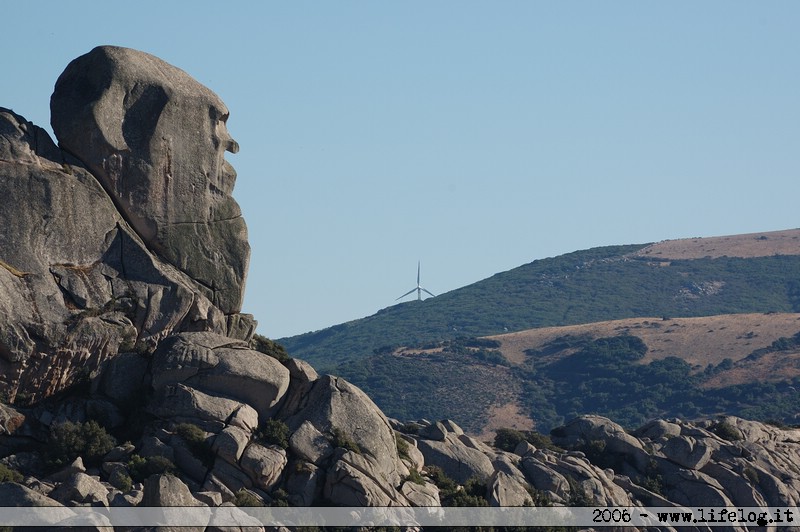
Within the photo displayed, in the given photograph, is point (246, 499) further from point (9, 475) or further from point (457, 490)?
point (457, 490)

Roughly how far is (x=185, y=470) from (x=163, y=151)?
13.8 m

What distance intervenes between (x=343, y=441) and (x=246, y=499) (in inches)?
216

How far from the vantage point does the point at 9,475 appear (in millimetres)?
51125

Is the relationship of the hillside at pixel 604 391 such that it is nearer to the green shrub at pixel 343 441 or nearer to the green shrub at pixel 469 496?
the green shrub at pixel 469 496

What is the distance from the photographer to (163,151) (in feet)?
196

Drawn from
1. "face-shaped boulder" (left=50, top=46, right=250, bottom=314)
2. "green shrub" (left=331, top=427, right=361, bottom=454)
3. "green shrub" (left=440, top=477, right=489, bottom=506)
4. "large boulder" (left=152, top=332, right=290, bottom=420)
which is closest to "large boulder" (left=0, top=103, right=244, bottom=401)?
"face-shaped boulder" (left=50, top=46, right=250, bottom=314)

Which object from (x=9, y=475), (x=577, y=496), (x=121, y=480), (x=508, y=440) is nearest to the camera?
(x=9, y=475)

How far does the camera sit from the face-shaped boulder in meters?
58.9

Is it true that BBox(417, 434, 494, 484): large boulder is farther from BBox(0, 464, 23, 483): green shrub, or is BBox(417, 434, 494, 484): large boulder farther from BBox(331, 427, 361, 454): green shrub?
BBox(0, 464, 23, 483): green shrub

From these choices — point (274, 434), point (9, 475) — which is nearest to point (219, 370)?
point (274, 434)

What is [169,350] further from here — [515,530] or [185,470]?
[515,530]

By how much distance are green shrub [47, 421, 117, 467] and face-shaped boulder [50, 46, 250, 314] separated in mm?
8809

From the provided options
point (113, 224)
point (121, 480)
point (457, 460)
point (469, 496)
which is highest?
point (113, 224)

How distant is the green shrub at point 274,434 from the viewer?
183 ft
